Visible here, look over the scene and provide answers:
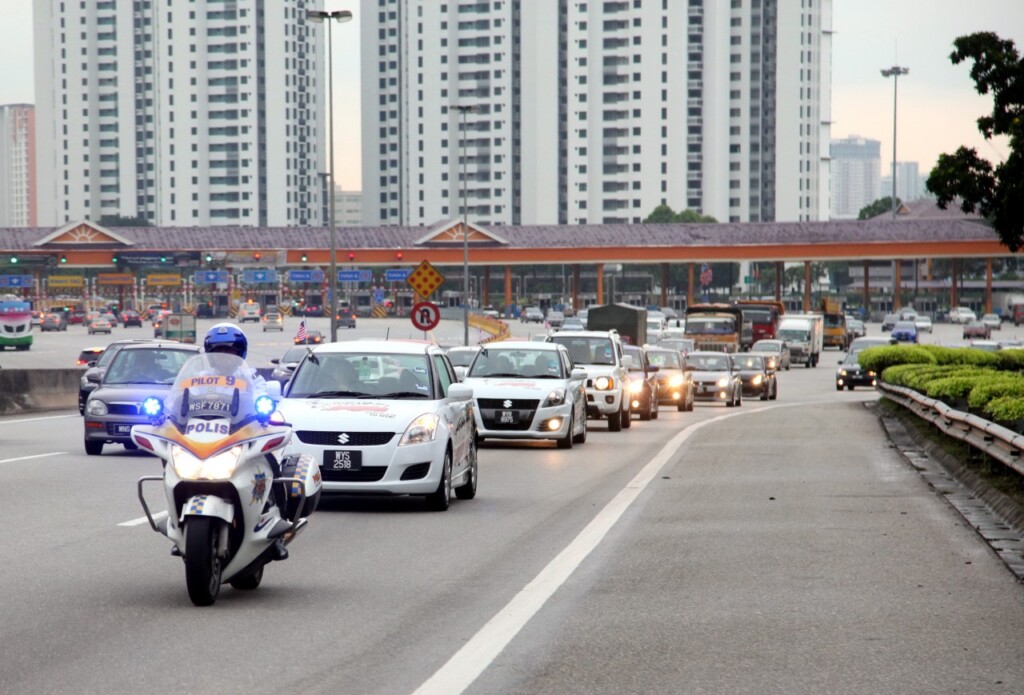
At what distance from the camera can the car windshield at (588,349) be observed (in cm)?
3002

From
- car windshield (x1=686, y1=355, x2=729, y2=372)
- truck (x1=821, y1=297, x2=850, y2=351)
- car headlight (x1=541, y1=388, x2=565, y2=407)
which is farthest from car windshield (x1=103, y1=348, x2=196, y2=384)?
truck (x1=821, y1=297, x2=850, y2=351)

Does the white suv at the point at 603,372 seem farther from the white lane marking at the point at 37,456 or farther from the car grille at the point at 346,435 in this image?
the car grille at the point at 346,435

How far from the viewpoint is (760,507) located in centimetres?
1481

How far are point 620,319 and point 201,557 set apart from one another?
49.6 m

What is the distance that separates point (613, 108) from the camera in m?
187

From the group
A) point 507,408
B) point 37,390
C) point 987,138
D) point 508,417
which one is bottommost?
point 37,390

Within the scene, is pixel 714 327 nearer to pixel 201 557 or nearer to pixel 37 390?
pixel 37 390

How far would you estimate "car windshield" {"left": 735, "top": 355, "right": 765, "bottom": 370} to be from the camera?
49.0 metres

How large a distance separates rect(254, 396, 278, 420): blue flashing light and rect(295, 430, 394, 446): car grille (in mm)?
4733

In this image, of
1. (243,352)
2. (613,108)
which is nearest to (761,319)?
(243,352)

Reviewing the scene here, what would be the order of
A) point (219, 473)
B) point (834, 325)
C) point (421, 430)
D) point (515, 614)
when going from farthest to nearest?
1. point (834, 325)
2. point (421, 430)
3. point (219, 473)
4. point (515, 614)

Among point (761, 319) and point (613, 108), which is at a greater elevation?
point (613, 108)

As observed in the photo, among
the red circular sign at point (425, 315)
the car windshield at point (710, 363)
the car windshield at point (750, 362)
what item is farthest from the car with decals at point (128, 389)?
the car windshield at point (750, 362)

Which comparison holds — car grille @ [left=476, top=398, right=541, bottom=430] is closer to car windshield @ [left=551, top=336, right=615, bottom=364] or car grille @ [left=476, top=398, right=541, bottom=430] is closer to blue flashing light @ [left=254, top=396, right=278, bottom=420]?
car windshield @ [left=551, top=336, right=615, bottom=364]
